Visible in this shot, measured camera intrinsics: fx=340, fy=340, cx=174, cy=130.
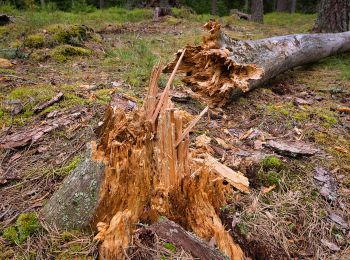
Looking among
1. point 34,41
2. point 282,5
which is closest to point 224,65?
point 34,41

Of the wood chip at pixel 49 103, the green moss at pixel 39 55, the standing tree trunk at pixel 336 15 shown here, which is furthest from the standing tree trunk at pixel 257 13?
the wood chip at pixel 49 103

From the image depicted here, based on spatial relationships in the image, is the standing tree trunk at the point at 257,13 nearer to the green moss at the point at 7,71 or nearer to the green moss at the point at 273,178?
the green moss at the point at 7,71

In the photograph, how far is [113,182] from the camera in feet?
6.89

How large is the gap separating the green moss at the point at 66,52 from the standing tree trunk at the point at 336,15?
5.06 meters

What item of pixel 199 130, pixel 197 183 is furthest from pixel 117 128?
pixel 199 130

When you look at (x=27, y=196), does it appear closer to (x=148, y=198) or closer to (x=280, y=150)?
(x=148, y=198)

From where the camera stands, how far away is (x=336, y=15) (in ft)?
23.6

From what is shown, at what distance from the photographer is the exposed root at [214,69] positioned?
12.9 feet

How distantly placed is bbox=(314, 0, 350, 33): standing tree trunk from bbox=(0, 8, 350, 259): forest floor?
149 centimetres

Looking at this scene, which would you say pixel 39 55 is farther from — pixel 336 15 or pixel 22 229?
pixel 336 15

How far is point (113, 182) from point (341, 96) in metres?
3.86

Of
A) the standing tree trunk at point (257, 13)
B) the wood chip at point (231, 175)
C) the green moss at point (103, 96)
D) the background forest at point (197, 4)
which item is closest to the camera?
the wood chip at point (231, 175)

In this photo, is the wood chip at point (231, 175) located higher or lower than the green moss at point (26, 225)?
higher

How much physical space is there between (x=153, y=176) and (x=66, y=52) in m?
4.39
